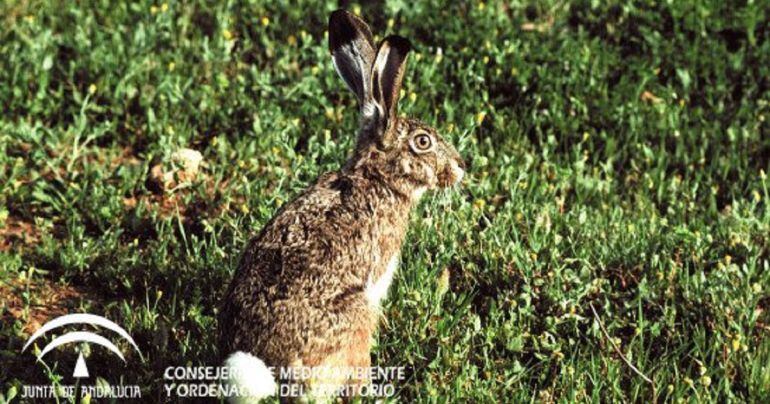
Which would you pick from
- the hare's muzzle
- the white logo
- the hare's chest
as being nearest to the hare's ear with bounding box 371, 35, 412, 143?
the hare's muzzle

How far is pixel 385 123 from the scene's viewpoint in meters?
6.32

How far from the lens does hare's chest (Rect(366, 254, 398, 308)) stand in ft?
19.6

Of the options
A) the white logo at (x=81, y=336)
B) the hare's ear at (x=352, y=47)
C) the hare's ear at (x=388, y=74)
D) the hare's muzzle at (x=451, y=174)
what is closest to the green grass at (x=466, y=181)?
the white logo at (x=81, y=336)

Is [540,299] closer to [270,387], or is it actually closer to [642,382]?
[642,382]

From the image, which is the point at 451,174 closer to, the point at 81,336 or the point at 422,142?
the point at 422,142

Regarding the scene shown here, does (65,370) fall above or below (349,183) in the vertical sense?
below

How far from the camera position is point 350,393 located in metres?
5.65

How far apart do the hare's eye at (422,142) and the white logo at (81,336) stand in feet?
6.10

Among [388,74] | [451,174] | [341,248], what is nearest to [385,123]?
[388,74]

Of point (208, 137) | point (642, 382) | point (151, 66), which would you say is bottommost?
point (642, 382)

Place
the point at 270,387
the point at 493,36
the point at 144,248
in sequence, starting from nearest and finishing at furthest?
1. the point at 270,387
2. the point at 144,248
3. the point at 493,36

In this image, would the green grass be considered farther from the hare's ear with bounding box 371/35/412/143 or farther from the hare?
the hare's ear with bounding box 371/35/412/143

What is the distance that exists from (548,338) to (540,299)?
31 cm

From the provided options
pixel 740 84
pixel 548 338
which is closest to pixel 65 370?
pixel 548 338
